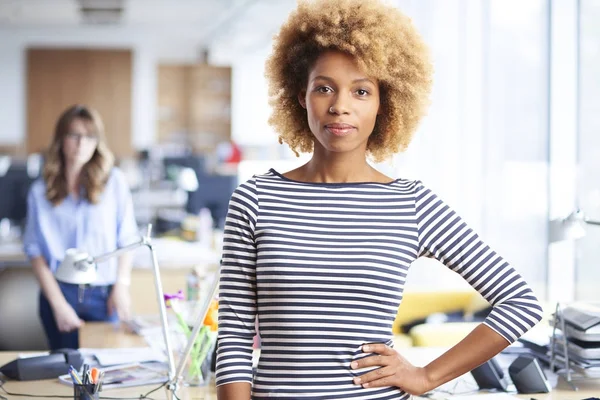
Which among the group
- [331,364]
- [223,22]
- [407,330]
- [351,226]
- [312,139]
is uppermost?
[223,22]

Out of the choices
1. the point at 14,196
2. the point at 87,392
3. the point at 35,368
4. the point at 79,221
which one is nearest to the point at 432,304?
the point at 79,221

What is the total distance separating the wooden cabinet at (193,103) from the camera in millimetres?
13367

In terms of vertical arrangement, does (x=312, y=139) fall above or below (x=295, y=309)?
above

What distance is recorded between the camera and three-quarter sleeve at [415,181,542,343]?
145cm

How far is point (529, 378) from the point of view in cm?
211

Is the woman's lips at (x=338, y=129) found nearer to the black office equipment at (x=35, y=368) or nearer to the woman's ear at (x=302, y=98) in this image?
the woman's ear at (x=302, y=98)

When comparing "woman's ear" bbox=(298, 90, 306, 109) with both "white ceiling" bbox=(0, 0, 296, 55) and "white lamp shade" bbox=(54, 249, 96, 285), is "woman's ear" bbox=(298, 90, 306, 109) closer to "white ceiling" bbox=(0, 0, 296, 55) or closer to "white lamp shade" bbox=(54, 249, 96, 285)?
"white lamp shade" bbox=(54, 249, 96, 285)

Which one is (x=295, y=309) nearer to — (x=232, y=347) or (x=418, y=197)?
(x=232, y=347)

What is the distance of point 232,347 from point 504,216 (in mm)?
3034

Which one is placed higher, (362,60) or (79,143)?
(362,60)

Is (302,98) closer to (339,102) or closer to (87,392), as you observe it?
(339,102)

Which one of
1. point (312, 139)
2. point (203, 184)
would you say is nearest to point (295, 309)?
point (312, 139)

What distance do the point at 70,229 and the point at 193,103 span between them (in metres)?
10.2

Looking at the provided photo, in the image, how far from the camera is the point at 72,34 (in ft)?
43.3
